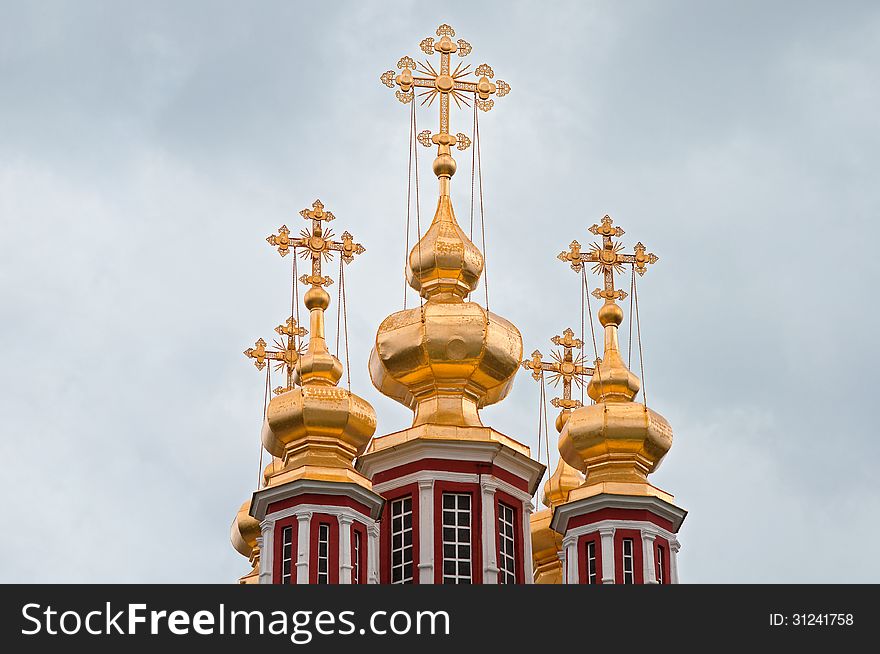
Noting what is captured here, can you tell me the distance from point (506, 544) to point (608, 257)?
660cm

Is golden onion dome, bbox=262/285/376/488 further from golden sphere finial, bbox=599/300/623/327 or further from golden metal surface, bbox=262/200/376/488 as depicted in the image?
golden sphere finial, bbox=599/300/623/327

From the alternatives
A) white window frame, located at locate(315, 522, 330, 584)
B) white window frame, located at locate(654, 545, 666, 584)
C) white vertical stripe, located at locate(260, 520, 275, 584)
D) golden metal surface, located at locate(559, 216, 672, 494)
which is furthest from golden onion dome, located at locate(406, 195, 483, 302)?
white window frame, located at locate(654, 545, 666, 584)

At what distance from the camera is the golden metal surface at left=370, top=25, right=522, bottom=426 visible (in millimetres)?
51312

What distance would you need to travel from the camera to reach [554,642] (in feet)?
132

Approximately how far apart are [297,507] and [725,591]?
1085 centimetres

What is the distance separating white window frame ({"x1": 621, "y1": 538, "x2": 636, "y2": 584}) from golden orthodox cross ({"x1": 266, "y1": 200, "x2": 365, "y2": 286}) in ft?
25.5

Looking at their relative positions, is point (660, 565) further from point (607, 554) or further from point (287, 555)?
point (287, 555)

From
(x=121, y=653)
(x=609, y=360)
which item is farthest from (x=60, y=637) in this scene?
(x=609, y=360)

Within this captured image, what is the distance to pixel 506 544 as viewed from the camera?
5041 centimetres

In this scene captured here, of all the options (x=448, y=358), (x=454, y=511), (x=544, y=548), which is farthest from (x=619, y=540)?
(x=544, y=548)

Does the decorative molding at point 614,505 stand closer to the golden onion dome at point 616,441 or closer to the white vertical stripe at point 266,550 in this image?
the golden onion dome at point 616,441

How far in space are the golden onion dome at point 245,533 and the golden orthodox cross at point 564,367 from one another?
6.21m

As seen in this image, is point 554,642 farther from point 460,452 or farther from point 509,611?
point 460,452

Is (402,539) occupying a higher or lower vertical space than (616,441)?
lower
